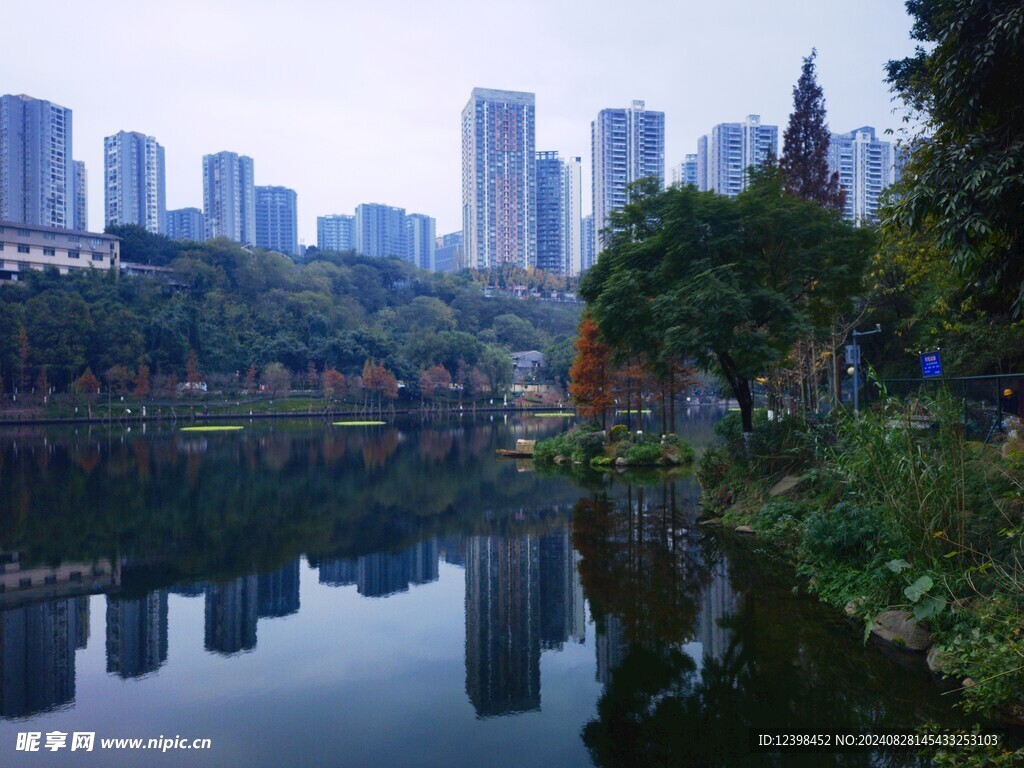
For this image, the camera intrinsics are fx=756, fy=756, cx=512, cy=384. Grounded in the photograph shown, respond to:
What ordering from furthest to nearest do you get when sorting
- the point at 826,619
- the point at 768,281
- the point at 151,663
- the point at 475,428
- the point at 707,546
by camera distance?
the point at 475,428 < the point at 768,281 < the point at 707,546 < the point at 826,619 < the point at 151,663

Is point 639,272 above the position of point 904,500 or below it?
above

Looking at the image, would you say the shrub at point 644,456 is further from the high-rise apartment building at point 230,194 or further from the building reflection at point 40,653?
the high-rise apartment building at point 230,194

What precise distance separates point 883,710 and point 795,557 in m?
4.90

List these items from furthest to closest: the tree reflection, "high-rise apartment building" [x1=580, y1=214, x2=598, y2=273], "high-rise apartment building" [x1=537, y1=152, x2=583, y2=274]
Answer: "high-rise apartment building" [x1=580, y1=214, x2=598, y2=273] → "high-rise apartment building" [x1=537, y1=152, x2=583, y2=274] → the tree reflection

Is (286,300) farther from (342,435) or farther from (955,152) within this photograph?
(955,152)

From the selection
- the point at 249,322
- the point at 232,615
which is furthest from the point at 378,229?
the point at 232,615

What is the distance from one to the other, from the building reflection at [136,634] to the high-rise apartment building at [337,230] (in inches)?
6561

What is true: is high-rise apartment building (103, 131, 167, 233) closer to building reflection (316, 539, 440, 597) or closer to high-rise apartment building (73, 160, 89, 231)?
high-rise apartment building (73, 160, 89, 231)

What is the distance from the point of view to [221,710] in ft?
22.1

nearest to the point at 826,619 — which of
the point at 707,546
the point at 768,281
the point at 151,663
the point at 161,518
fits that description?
the point at 707,546

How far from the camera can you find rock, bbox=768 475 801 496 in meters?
13.3

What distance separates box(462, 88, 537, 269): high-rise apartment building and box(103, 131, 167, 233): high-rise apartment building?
54.5 m

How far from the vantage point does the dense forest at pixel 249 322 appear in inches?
2137

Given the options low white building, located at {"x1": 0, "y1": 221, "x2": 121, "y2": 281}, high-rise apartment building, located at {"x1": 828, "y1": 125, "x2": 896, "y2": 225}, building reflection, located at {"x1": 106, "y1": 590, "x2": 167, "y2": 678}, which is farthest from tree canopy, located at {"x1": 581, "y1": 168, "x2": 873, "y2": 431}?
low white building, located at {"x1": 0, "y1": 221, "x2": 121, "y2": 281}
